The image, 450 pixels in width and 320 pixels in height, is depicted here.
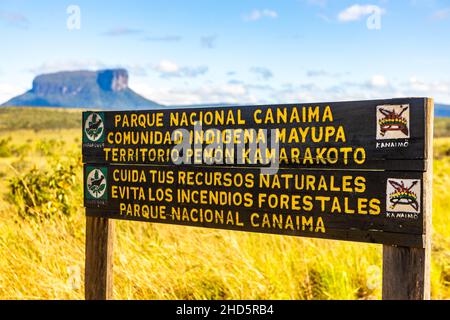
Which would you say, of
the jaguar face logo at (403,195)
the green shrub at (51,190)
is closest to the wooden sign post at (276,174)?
the jaguar face logo at (403,195)

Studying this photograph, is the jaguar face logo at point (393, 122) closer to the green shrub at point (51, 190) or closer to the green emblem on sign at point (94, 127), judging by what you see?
the green emblem on sign at point (94, 127)

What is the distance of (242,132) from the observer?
354 centimetres

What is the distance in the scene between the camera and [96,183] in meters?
4.12

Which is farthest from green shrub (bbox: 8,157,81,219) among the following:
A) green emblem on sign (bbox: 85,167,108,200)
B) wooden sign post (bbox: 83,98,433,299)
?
wooden sign post (bbox: 83,98,433,299)

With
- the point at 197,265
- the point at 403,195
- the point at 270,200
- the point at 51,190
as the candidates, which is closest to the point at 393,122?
the point at 403,195

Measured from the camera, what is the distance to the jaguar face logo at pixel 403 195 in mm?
3019

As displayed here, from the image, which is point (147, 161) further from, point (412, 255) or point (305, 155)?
point (412, 255)

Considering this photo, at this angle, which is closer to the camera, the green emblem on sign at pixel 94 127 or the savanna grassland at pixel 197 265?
the green emblem on sign at pixel 94 127

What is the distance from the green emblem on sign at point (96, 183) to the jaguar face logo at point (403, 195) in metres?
2.01

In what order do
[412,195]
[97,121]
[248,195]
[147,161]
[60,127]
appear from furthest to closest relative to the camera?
1. [60,127]
2. [97,121]
3. [147,161]
4. [248,195]
5. [412,195]

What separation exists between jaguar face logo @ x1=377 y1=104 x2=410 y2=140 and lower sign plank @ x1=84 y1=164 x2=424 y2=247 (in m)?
0.21

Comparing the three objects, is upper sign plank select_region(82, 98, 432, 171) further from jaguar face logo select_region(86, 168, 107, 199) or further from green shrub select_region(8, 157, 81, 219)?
green shrub select_region(8, 157, 81, 219)

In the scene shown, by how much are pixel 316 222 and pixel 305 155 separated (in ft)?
1.30
